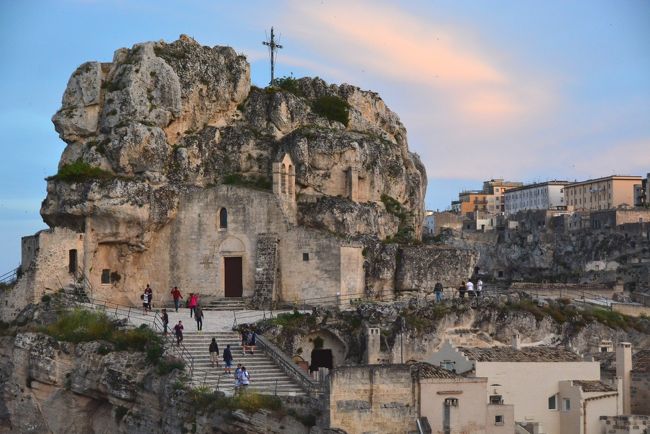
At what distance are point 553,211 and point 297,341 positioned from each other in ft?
235

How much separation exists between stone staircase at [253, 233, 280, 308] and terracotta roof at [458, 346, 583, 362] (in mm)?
9870

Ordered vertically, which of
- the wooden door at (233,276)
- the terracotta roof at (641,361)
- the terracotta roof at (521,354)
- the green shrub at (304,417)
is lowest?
the green shrub at (304,417)

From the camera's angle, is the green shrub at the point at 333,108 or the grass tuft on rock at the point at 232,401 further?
the green shrub at the point at 333,108

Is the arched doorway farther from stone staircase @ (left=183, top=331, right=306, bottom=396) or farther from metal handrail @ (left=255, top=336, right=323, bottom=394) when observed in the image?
metal handrail @ (left=255, top=336, right=323, bottom=394)

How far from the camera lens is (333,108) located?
6331 centimetres

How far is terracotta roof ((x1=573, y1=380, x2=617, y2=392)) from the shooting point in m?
48.3

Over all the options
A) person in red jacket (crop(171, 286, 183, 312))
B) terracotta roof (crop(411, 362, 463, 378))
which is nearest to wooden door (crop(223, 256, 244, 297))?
person in red jacket (crop(171, 286, 183, 312))

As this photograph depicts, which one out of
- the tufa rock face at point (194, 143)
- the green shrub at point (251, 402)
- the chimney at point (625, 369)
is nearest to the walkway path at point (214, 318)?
the tufa rock face at point (194, 143)

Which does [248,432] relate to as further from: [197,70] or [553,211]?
[553,211]

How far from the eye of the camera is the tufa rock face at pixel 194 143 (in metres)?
56.4

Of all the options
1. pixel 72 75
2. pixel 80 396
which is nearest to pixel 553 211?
pixel 72 75

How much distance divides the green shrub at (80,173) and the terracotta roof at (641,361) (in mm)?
23916

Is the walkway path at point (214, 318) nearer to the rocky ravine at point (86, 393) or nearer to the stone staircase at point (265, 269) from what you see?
the stone staircase at point (265, 269)

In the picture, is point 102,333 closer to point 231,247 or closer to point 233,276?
point 233,276
